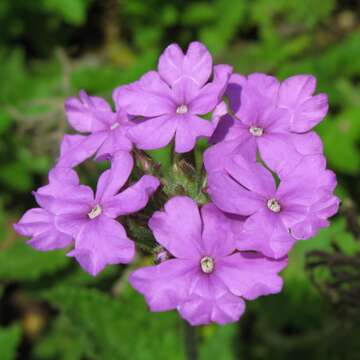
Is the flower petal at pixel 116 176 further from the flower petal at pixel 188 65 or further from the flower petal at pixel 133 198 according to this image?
the flower petal at pixel 188 65

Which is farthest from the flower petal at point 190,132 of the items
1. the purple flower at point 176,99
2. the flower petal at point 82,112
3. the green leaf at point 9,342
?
the green leaf at point 9,342

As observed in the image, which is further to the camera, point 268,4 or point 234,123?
point 268,4

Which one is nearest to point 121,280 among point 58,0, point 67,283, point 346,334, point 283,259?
point 67,283

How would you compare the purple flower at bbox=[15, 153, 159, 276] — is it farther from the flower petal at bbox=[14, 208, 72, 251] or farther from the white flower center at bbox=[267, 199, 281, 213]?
the white flower center at bbox=[267, 199, 281, 213]

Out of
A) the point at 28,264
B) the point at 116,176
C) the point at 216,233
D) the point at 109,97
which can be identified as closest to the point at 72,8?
the point at 109,97

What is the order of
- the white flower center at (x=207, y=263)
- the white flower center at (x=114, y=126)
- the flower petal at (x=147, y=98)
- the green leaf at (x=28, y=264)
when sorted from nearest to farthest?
the white flower center at (x=207, y=263) → the flower petal at (x=147, y=98) → the white flower center at (x=114, y=126) → the green leaf at (x=28, y=264)

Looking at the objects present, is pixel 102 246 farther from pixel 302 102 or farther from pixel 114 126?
pixel 302 102

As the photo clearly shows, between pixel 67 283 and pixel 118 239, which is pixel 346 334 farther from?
pixel 118 239
